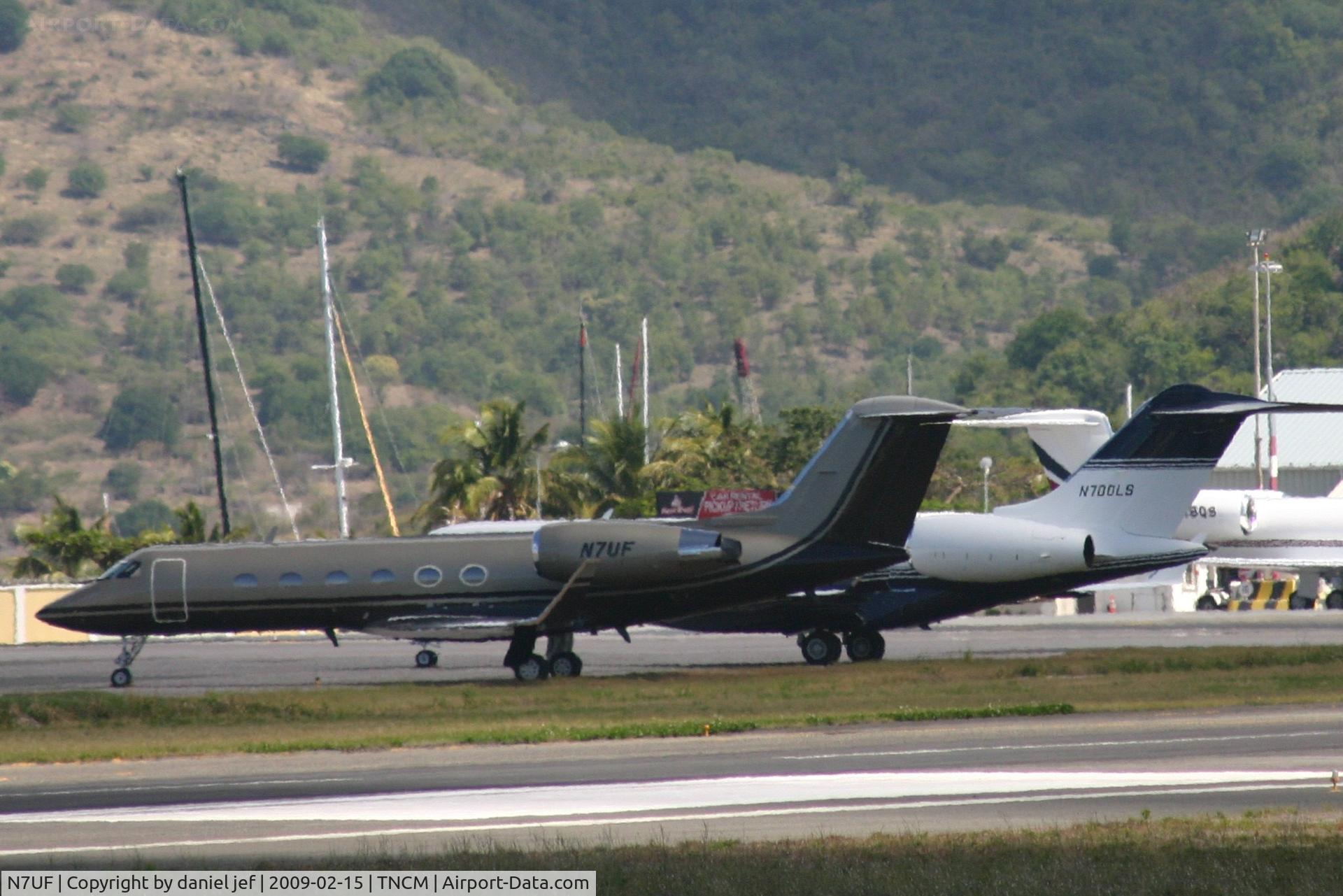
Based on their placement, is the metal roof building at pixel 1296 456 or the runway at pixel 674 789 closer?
the runway at pixel 674 789

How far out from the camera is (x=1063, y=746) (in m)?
24.9

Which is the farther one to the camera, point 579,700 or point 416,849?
point 579,700

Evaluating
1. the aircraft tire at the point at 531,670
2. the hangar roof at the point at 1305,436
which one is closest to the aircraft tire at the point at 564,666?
the aircraft tire at the point at 531,670

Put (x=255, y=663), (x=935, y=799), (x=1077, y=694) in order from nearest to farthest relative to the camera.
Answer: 1. (x=935, y=799)
2. (x=1077, y=694)
3. (x=255, y=663)

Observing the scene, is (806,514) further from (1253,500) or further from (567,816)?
(1253,500)

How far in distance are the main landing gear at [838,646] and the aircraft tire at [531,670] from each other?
19.3ft

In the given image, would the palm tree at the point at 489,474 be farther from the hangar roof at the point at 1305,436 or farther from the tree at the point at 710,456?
the hangar roof at the point at 1305,436

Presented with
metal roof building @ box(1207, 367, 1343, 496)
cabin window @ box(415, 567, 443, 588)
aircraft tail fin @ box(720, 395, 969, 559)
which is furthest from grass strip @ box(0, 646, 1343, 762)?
metal roof building @ box(1207, 367, 1343, 496)

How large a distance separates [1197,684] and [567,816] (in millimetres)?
17515

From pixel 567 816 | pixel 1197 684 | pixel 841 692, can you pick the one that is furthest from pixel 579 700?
pixel 567 816

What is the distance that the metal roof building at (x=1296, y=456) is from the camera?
351ft

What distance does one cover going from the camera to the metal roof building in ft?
351

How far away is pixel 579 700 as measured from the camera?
34125 millimetres

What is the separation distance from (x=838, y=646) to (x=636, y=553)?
20.6ft
